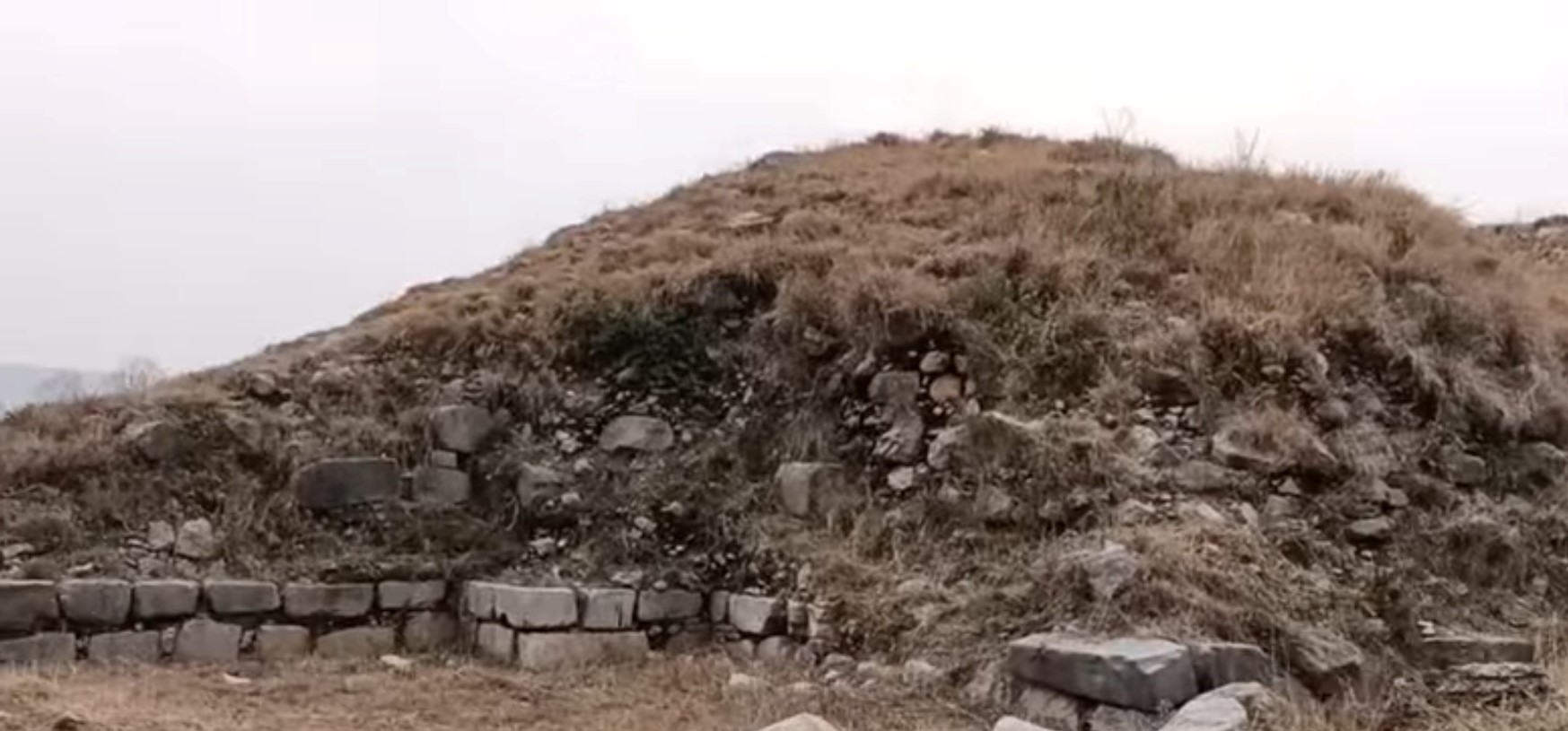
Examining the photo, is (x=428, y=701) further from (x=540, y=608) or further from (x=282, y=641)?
(x=282, y=641)

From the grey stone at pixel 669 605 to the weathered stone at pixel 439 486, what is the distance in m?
1.39

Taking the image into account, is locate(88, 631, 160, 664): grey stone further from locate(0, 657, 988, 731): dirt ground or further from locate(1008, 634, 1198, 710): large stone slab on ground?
locate(1008, 634, 1198, 710): large stone slab on ground

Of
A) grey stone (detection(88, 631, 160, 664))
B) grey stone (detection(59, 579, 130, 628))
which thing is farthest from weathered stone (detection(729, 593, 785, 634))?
grey stone (detection(59, 579, 130, 628))

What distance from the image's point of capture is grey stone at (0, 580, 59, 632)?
7.14 meters

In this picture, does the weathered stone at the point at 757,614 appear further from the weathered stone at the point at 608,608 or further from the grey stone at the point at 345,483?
the grey stone at the point at 345,483

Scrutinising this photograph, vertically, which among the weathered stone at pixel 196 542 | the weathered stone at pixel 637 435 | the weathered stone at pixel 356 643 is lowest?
the weathered stone at pixel 356 643

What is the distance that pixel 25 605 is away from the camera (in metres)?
7.17

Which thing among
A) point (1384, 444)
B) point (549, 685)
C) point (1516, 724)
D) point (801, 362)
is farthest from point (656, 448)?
point (1516, 724)

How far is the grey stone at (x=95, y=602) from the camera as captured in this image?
23.8 feet

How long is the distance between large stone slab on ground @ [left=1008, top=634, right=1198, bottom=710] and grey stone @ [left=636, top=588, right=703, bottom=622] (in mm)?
2325

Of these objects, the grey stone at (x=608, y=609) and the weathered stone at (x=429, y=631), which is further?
the weathered stone at (x=429, y=631)

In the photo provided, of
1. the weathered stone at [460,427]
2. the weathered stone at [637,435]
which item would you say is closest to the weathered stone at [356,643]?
the weathered stone at [460,427]

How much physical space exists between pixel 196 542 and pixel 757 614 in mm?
2978

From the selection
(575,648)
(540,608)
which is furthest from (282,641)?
(575,648)
